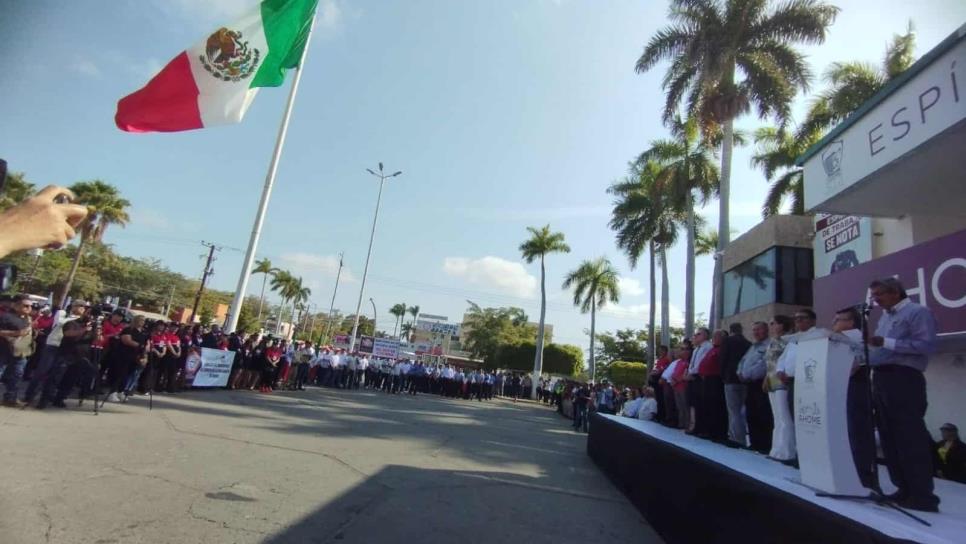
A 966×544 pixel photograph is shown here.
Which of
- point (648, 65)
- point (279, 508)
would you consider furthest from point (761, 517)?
point (648, 65)

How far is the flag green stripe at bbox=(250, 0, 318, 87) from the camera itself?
9812mm

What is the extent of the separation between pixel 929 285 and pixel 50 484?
11.7m

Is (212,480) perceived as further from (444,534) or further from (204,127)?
(204,127)

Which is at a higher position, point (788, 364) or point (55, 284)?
point (55, 284)

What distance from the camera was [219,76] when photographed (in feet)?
27.7

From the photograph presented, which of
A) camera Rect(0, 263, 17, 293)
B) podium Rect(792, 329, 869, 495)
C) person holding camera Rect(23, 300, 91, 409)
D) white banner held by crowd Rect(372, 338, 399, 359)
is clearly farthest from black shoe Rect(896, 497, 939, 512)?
white banner held by crowd Rect(372, 338, 399, 359)

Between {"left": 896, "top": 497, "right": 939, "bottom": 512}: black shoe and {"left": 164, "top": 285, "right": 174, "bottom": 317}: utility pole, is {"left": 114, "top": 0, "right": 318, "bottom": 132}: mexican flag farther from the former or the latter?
{"left": 164, "top": 285, "right": 174, "bottom": 317}: utility pole

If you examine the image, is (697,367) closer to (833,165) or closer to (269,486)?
(833,165)

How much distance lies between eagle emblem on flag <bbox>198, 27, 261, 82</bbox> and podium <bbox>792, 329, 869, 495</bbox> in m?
9.28

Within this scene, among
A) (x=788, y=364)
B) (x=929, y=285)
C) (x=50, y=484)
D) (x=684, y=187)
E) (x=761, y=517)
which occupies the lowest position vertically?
(x=50, y=484)

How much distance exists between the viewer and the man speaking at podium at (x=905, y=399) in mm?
3311

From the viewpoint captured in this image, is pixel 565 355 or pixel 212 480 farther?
pixel 565 355

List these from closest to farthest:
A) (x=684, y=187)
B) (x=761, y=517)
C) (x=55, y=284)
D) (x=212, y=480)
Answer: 1. (x=761, y=517)
2. (x=212, y=480)
3. (x=684, y=187)
4. (x=55, y=284)

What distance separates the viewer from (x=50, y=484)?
4.20 m
